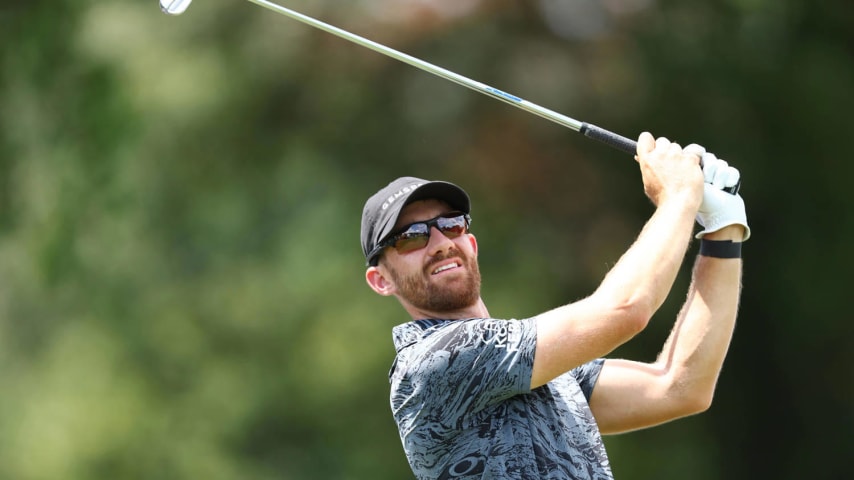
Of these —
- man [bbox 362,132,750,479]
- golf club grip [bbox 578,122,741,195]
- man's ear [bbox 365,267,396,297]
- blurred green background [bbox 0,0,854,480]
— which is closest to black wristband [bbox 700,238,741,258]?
man [bbox 362,132,750,479]

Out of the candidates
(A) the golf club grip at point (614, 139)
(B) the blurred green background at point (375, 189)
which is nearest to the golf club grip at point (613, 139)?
(A) the golf club grip at point (614, 139)

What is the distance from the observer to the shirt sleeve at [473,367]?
258 centimetres

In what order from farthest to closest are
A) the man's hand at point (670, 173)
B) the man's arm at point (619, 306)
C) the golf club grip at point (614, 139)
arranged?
the golf club grip at point (614, 139)
the man's hand at point (670, 173)
the man's arm at point (619, 306)

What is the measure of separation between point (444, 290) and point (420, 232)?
152 mm

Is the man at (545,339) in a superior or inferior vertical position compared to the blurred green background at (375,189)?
inferior

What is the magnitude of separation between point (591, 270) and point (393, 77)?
1.74 m

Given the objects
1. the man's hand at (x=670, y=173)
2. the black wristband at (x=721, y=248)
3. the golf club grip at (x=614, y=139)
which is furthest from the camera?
the golf club grip at (x=614, y=139)

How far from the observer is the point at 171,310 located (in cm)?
823

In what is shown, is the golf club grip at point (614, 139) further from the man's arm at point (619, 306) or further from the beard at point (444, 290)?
the beard at point (444, 290)

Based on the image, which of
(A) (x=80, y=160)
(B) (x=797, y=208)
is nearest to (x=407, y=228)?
(B) (x=797, y=208)

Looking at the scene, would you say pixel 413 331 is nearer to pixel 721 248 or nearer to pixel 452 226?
pixel 452 226

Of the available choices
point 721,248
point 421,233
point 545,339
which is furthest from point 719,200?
point 421,233

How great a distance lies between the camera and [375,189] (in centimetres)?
788

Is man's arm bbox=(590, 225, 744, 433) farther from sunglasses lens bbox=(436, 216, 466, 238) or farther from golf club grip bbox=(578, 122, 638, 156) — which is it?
sunglasses lens bbox=(436, 216, 466, 238)
